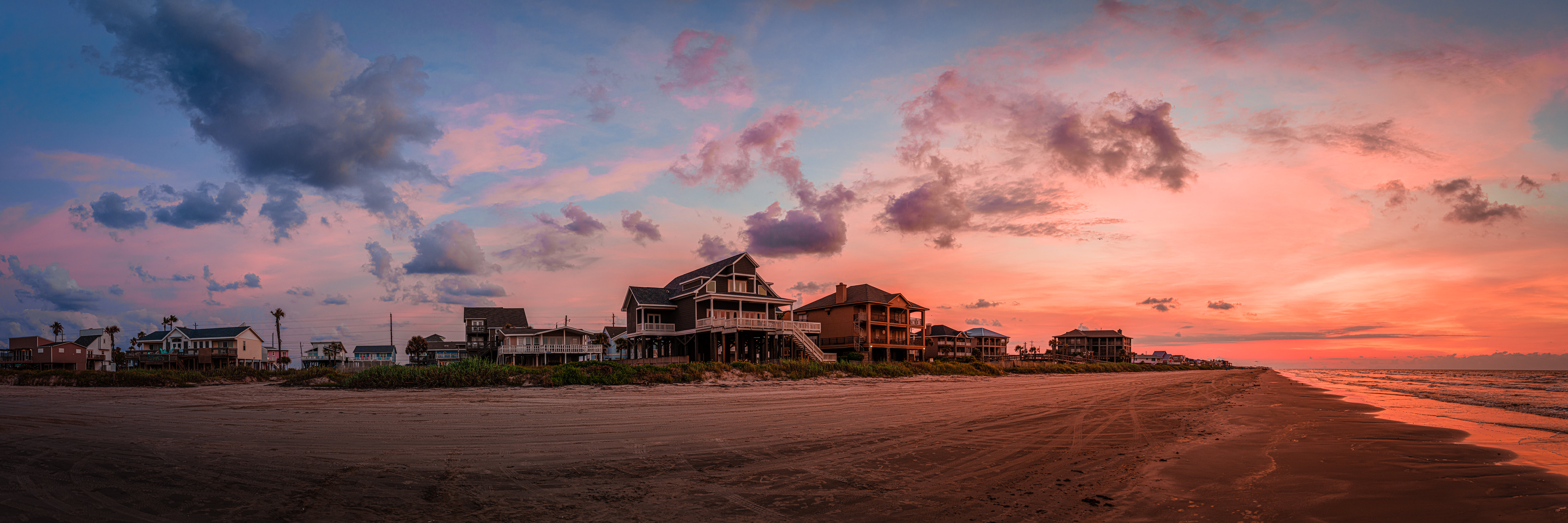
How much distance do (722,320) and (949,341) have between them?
69.0 metres

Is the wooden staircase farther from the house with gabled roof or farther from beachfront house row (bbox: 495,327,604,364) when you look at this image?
→ the house with gabled roof

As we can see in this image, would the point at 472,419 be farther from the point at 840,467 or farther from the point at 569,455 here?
the point at 840,467

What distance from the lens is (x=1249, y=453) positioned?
10992 mm

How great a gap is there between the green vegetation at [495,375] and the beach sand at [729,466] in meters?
7.44

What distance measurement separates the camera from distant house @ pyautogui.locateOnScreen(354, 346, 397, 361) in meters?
Result: 118

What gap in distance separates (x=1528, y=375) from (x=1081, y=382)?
308 ft

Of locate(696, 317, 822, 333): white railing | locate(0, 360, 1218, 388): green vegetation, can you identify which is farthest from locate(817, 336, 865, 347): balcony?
→ locate(696, 317, 822, 333): white railing

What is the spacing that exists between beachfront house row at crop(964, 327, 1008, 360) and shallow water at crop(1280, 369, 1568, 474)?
62231 mm

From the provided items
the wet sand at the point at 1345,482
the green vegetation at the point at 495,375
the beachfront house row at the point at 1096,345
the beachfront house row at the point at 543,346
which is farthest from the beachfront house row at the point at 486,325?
the beachfront house row at the point at 1096,345

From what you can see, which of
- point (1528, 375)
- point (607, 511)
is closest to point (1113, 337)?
point (1528, 375)

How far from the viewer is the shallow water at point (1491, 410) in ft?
39.9

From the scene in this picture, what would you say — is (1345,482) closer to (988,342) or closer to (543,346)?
(543,346)

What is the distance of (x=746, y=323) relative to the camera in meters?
45.0

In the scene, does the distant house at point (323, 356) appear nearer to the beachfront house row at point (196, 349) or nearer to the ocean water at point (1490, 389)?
the beachfront house row at point (196, 349)
